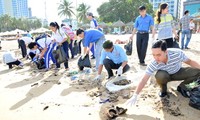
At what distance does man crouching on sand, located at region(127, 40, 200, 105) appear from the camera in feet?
9.41

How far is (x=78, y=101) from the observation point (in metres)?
3.61

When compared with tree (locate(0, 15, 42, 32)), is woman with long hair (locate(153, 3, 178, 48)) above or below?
below

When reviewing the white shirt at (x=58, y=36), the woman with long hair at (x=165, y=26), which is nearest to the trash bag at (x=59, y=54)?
the white shirt at (x=58, y=36)

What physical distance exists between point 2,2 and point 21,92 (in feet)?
418

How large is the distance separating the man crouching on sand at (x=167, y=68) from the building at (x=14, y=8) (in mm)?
123508

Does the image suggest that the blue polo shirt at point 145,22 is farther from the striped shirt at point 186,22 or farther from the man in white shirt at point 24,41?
the man in white shirt at point 24,41

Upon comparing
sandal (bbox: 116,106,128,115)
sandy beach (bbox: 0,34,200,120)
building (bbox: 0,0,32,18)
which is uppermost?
building (bbox: 0,0,32,18)

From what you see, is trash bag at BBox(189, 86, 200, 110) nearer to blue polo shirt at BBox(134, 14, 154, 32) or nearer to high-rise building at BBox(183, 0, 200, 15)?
blue polo shirt at BBox(134, 14, 154, 32)

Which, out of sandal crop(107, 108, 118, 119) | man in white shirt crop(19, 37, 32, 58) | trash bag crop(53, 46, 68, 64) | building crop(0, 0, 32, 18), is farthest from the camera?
building crop(0, 0, 32, 18)

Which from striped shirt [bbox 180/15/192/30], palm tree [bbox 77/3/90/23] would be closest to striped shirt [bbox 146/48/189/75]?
striped shirt [bbox 180/15/192/30]

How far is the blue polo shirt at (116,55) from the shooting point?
436 centimetres

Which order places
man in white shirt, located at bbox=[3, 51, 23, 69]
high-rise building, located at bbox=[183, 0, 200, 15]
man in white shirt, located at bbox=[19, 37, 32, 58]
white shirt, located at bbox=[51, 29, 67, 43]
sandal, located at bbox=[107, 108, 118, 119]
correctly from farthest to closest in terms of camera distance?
high-rise building, located at bbox=[183, 0, 200, 15] < man in white shirt, located at bbox=[19, 37, 32, 58] < man in white shirt, located at bbox=[3, 51, 23, 69] < white shirt, located at bbox=[51, 29, 67, 43] < sandal, located at bbox=[107, 108, 118, 119]

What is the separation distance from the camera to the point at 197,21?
33344mm

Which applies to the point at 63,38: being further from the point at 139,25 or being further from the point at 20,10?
the point at 20,10
